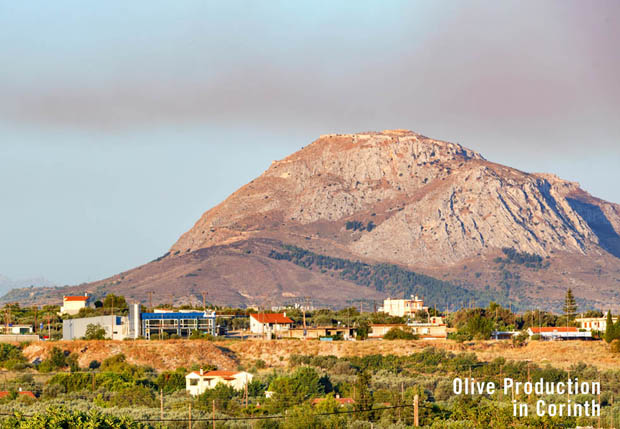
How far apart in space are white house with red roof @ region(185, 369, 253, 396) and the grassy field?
1537 centimetres

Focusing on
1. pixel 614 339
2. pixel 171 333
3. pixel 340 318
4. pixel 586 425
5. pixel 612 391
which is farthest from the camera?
pixel 340 318

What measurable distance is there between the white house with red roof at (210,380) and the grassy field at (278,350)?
15366 mm

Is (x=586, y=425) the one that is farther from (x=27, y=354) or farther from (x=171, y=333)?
(x=171, y=333)

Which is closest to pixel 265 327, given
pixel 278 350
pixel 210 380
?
pixel 278 350

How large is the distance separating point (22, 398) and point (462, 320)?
84358 millimetres

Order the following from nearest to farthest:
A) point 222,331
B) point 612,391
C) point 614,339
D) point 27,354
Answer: point 612,391, point 27,354, point 614,339, point 222,331

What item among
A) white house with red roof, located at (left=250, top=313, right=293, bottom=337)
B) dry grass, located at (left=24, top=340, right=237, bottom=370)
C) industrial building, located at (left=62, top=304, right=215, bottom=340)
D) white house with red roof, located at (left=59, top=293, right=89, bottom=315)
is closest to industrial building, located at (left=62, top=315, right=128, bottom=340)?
industrial building, located at (left=62, top=304, right=215, bottom=340)

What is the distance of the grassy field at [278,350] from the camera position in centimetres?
8769

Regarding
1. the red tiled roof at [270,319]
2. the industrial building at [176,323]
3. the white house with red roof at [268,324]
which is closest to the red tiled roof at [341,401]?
the industrial building at [176,323]

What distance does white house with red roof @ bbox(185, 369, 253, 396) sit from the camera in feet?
226

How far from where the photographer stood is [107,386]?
69688 millimetres

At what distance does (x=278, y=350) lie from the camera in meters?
95.5

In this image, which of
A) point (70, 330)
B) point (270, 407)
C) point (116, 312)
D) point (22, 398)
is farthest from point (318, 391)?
point (116, 312)

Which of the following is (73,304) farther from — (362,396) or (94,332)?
(362,396)
